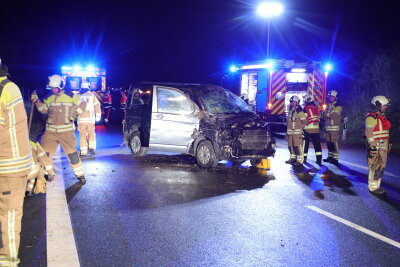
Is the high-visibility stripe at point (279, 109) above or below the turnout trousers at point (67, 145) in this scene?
above

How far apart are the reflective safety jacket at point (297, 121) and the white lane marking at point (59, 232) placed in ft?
18.2

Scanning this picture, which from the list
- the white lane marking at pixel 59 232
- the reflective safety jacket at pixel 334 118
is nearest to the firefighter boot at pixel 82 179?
the white lane marking at pixel 59 232

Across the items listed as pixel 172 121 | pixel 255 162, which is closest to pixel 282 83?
pixel 255 162

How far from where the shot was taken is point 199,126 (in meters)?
9.12

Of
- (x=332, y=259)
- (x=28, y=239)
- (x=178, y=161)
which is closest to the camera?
(x=332, y=259)

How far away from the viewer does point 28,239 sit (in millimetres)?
4617

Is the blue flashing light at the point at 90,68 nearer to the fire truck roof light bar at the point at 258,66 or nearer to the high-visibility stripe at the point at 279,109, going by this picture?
the fire truck roof light bar at the point at 258,66

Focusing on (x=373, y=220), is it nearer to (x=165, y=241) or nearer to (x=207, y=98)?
(x=165, y=241)

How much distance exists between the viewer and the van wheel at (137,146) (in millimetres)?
10078

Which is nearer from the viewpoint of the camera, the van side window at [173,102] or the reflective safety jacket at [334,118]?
the van side window at [173,102]

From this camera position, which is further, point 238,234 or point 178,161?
point 178,161

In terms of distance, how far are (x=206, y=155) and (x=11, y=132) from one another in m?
5.71

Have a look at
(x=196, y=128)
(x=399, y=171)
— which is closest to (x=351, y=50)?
(x=399, y=171)

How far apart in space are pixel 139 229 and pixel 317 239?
208cm
